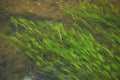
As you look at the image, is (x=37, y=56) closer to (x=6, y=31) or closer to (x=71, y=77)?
(x=71, y=77)

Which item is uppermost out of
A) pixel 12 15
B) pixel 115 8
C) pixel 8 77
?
pixel 115 8

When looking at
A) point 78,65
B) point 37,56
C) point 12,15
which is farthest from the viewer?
point 12,15

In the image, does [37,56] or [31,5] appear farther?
[31,5]

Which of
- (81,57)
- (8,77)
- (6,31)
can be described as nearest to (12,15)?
(6,31)

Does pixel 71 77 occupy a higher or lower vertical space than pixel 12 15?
lower

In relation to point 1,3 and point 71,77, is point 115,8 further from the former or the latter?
point 1,3

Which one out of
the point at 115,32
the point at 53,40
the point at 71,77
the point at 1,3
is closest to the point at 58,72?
the point at 71,77

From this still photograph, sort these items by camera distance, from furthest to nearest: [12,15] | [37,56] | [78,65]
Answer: [12,15], [37,56], [78,65]
